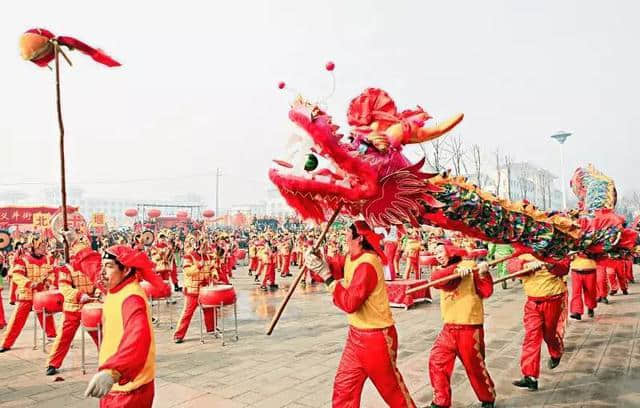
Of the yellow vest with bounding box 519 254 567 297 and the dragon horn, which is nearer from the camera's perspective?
the dragon horn

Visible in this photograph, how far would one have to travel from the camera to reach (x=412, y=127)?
10.3ft

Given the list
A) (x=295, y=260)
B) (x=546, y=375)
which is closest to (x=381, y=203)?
(x=546, y=375)

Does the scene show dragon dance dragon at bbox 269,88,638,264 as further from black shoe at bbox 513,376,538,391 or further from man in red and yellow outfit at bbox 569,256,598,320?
man in red and yellow outfit at bbox 569,256,598,320

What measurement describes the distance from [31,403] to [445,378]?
445cm

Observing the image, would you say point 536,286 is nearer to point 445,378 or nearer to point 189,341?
point 445,378

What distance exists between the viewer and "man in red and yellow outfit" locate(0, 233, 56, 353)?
722 cm

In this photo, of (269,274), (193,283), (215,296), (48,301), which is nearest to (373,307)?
(215,296)

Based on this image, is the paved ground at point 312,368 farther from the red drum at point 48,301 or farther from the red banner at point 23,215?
the red banner at point 23,215

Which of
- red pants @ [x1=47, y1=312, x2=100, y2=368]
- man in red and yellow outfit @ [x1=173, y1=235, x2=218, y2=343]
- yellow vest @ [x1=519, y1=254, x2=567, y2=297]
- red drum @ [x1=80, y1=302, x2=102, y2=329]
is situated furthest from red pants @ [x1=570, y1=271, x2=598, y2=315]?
red pants @ [x1=47, y1=312, x2=100, y2=368]

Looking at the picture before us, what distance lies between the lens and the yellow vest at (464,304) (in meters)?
4.37

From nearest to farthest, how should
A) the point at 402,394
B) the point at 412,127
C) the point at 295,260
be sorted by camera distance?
the point at 412,127 < the point at 402,394 < the point at 295,260

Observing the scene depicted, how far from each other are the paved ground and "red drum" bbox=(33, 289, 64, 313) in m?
0.72

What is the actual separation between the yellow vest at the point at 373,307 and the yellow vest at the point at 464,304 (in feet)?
3.69

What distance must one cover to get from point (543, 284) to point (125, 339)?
177 inches
